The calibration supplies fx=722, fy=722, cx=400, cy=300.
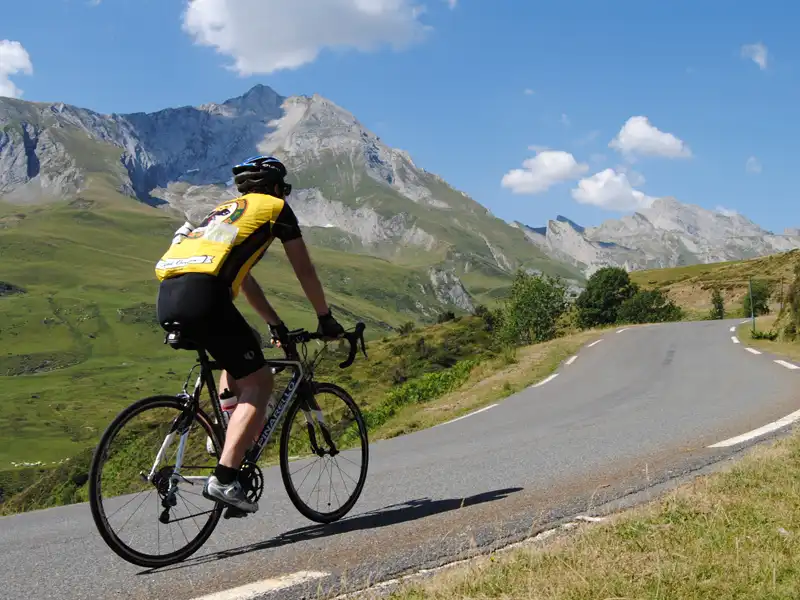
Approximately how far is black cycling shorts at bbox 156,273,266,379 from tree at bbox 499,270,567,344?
72363 mm

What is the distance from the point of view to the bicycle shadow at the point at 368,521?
4.51 meters

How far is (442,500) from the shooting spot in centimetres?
590

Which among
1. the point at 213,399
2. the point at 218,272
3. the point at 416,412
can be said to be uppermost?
the point at 218,272

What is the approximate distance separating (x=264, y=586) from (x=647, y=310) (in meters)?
79.3

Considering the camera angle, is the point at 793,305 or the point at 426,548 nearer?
the point at 426,548

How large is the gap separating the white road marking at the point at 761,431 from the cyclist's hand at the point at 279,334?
16.4 ft

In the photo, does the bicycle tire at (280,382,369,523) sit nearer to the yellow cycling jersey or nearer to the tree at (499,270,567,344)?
the yellow cycling jersey

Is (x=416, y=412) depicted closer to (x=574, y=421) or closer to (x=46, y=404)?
(x=574, y=421)

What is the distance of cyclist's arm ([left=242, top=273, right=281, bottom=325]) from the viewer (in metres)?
5.16

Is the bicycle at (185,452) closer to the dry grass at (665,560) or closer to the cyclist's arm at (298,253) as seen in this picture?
the cyclist's arm at (298,253)

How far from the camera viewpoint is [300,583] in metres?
3.78

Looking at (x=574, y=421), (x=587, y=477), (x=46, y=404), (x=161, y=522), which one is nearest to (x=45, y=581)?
(x=161, y=522)

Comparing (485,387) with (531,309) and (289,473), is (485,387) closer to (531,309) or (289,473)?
(289,473)

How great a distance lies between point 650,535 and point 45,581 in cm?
351
